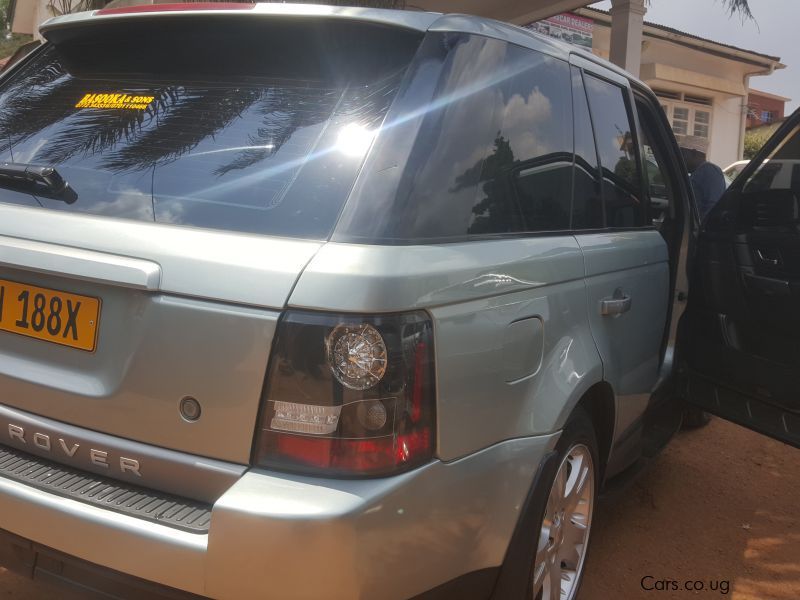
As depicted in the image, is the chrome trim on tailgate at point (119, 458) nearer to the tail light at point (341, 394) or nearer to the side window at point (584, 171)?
the tail light at point (341, 394)

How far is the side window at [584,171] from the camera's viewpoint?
2523 millimetres

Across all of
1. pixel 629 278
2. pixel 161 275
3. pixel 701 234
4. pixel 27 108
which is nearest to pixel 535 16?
pixel 701 234

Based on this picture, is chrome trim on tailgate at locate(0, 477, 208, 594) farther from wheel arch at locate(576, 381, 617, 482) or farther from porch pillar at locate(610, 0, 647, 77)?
porch pillar at locate(610, 0, 647, 77)

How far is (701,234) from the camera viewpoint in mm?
3494

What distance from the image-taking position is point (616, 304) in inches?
101

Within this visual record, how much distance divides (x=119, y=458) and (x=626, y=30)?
317 inches

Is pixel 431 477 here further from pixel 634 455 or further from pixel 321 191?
pixel 634 455

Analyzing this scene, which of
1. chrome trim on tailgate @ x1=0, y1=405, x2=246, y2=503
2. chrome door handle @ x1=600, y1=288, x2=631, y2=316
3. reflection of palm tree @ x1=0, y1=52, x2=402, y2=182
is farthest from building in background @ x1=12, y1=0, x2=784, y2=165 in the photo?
chrome trim on tailgate @ x1=0, y1=405, x2=246, y2=503

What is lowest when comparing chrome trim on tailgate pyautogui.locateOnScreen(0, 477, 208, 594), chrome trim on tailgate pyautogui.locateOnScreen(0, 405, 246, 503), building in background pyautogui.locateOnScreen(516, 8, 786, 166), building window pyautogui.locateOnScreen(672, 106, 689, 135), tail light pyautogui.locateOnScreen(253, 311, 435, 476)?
chrome trim on tailgate pyautogui.locateOnScreen(0, 477, 208, 594)

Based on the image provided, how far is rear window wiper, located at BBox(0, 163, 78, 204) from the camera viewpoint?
1.94m

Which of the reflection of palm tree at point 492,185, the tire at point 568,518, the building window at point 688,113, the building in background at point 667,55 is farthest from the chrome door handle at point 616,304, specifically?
the building window at point 688,113

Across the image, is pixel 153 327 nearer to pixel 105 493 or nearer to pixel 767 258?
pixel 105 493

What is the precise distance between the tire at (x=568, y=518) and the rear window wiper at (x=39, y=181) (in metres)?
1.51

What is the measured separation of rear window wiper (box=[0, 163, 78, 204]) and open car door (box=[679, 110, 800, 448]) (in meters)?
2.67
